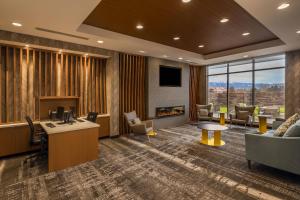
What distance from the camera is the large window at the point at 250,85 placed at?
6328 millimetres

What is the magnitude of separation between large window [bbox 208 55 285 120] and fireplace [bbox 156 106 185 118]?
6.85 ft

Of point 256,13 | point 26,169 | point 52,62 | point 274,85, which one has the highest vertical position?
point 256,13

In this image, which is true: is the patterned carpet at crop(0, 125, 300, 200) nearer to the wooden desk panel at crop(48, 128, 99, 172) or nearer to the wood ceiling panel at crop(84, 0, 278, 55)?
the wooden desk panel at crop(48, 128, 99, 172)

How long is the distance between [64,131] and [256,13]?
4.11 metres

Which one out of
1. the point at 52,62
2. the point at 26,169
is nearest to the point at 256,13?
the point at 52,62

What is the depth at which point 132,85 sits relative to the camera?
5.96 meters

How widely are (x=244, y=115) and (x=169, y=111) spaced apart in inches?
115

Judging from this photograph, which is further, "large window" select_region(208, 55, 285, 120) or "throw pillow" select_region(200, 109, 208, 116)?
"throw pillow" select_region(200, 109, 208, 116)

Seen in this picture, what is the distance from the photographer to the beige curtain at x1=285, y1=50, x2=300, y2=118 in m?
5.51

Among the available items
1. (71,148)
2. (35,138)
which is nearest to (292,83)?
(71,148)

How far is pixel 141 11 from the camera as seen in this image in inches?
121

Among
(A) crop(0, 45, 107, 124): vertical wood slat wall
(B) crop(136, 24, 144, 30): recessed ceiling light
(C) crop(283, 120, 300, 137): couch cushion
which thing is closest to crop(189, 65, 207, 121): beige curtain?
(A) crop(0, 45, 107, 124): vertical wood slat wall

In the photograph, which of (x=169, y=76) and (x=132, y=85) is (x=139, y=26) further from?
(x=169, y=76)

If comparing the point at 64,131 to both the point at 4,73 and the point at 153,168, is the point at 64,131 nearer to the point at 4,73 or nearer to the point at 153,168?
the point at 153,168
